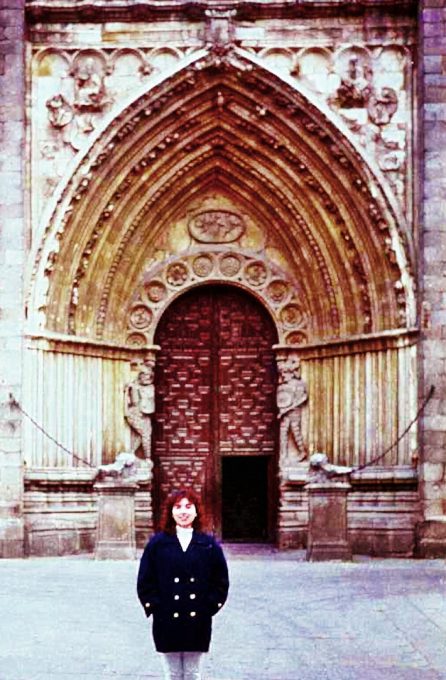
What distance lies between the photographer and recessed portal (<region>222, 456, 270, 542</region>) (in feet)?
66.3

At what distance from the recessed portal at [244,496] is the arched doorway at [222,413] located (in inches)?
0.6

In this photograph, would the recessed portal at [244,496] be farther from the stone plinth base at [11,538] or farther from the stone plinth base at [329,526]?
the stone plinth base at [11,538]

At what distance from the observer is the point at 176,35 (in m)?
18.6

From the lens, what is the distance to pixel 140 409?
1980 centimetres

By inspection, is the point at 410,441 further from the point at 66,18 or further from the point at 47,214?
the point at 66,18

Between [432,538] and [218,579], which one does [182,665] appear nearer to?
[218,579]

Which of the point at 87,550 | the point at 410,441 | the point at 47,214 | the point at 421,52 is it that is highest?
the point at 421,52

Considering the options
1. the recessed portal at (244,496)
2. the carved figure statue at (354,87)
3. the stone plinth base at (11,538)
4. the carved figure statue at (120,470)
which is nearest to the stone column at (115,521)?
the carved figure statue at (120,470)

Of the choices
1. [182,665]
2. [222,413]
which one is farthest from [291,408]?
[182,665]

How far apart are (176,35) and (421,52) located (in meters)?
3.16

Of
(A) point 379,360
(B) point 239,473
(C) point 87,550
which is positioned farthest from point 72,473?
(A) point 379,360

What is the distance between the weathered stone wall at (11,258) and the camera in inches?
704

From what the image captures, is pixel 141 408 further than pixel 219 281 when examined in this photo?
No

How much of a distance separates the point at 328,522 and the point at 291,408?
3021 mm
